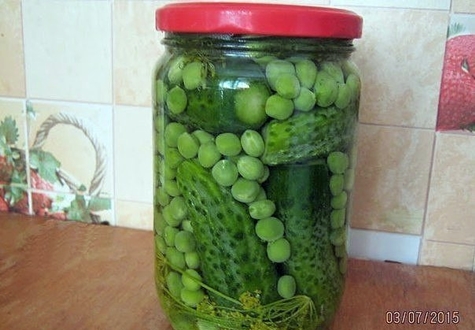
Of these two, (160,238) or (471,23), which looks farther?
(471,23)

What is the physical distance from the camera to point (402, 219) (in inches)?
26.8

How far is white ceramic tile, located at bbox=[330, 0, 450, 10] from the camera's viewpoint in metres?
0.61

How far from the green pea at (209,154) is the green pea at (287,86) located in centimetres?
7

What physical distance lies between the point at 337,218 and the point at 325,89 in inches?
4.9

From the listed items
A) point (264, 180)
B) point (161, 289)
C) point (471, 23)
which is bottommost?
point (161, 289)

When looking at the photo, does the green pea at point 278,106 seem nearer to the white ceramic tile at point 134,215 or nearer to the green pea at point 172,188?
the green pea at point 172,188

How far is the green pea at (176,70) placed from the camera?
448 mm

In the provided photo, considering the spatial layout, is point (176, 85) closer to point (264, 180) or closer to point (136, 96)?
point (264, 180)

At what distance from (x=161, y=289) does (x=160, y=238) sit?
1.9 inches

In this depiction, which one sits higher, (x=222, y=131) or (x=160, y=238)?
(x=222, y=131)

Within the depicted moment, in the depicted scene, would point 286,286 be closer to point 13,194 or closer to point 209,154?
point 209,154

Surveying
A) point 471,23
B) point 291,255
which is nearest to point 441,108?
point 471,23

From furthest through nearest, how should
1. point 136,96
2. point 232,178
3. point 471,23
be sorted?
point 136,96, point 471,23, point 232,178
